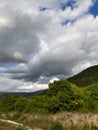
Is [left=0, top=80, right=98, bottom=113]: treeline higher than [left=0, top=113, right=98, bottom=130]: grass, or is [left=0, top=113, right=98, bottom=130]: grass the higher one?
[left=0, top=80, right=98, bottom=113]: treeline

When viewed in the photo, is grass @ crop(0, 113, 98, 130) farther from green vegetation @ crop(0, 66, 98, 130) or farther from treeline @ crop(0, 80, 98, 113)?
treeline @ crop(0, 80, 98, 113)

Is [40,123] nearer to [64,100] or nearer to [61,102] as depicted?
[61,102]

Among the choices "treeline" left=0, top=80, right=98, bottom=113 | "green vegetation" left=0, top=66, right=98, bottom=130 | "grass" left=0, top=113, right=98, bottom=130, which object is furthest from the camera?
"treeline" left=0, top=80, right=98, bottom=113

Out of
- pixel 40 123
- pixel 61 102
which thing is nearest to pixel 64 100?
pixel 61 102

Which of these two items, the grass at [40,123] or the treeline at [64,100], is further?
the treeline at [64,100]

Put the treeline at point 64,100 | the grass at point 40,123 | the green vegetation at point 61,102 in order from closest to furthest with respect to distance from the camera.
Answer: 1. the grass at point 40,123
2. the green vegetation at point 61,102
3. the treeline at point 64,100

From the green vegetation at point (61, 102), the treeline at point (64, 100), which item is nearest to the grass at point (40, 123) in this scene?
the green vegetation at point (61, 102)

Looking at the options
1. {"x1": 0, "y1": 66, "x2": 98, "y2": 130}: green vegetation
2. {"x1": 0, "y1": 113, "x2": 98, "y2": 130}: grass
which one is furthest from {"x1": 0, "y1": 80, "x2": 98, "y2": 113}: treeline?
{"x1": 0, "y1": 113, "x2": 98, "y2": 130}: grass

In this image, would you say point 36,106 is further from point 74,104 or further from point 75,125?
point 75,125

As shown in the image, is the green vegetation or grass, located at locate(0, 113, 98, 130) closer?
grass, located at locate(0, 113, 98, 130)

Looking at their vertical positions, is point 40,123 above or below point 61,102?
below

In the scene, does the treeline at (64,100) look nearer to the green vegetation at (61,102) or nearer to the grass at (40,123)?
the green vegetation at (61,102)

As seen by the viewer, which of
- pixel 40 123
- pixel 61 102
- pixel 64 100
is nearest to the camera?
pixel 40 123

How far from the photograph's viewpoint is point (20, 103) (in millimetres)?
50625
